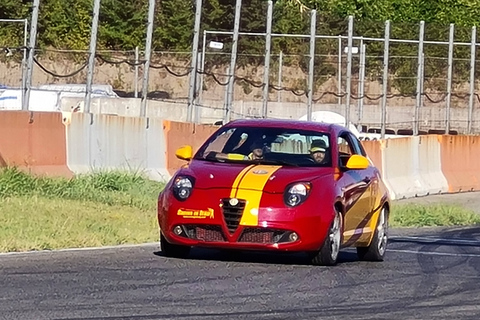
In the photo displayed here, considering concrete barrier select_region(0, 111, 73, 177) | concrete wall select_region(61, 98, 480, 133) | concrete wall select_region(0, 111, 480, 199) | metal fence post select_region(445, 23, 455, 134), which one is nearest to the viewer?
concrete barrier select_region(0, 111, 73, 177)

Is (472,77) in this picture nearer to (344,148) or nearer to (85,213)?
(85,213)

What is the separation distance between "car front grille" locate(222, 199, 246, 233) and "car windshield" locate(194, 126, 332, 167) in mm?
932

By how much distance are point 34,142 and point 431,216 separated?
6593 mm

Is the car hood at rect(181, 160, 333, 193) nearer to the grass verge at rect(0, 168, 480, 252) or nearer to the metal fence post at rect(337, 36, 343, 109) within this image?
the grass verge at rect(0, 168, 480, 252)

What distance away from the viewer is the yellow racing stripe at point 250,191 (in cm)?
1210

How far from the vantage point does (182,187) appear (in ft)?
41.0

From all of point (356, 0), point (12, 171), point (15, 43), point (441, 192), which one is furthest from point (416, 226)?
point (356, 0)

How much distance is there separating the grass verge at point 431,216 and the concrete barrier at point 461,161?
5.61 m

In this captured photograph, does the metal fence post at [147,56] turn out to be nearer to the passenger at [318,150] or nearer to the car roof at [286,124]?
the car roof at [286,124]

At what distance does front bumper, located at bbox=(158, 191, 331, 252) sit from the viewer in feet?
39.8

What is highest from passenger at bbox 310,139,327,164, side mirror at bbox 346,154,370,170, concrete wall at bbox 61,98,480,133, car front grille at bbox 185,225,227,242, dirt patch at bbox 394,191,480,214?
concrete wall at bbox 61,98,480,133

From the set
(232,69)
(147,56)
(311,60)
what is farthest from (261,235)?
(311,60)

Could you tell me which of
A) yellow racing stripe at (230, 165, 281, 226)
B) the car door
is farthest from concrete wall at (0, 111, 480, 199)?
yellow racing stripe at (230, 165, 281, 226)

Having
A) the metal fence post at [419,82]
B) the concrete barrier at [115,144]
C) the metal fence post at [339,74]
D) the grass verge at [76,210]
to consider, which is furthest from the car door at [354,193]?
the metal fence post at [419,82]
